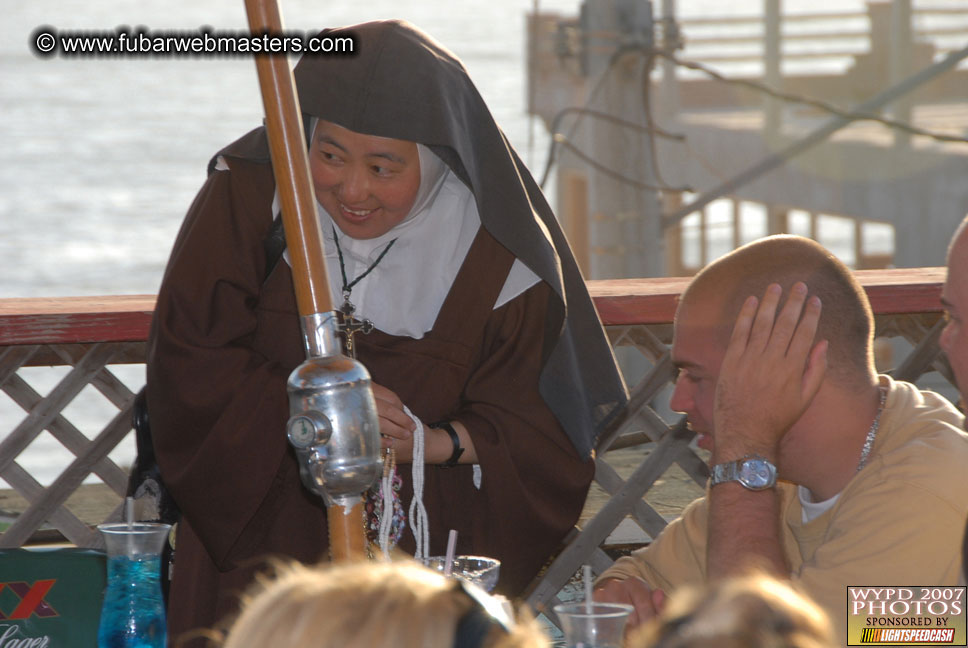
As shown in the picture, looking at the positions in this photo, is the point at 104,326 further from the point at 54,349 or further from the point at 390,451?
the point at 390,451

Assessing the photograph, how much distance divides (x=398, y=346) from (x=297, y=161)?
0.82 metres

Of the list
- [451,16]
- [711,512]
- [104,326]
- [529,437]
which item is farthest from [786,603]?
[451,16]

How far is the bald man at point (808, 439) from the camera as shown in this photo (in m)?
1.76

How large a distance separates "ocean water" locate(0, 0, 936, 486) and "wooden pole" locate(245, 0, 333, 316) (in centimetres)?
665

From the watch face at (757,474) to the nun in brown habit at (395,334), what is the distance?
500 millimetres

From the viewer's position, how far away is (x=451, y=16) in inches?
1736

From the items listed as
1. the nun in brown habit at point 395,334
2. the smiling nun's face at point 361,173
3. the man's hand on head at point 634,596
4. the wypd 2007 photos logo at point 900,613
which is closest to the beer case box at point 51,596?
the nun in brown habit at point 395,334

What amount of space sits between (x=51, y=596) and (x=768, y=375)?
1228mm

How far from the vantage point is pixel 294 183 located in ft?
4.87

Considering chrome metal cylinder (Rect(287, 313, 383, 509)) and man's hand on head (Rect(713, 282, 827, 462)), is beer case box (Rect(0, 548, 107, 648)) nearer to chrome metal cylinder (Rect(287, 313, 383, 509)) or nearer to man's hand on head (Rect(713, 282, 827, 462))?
chrome metal cylinder (Rect(287, 313, 383, 509))

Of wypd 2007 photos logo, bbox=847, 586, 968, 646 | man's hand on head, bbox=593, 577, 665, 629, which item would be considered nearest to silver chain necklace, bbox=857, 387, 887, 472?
wypd 2007 photos logo, bbox=847, 586, 968, 646

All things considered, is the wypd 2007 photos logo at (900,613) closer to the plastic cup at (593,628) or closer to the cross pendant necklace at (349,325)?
the plastic cup at (593,628)
